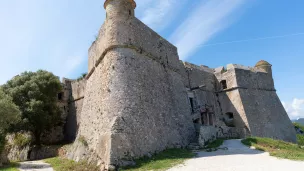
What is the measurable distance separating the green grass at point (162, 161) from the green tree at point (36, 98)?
12.2 metres

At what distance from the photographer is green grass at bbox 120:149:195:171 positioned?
11766 mm

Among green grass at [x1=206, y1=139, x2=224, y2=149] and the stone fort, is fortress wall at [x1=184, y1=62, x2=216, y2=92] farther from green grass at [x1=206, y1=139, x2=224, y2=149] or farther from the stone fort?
green grass at [x1=206, y1=139, x2=224, y2=149]

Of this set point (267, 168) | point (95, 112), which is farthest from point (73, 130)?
point (267, 168)

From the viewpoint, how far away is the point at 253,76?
97.4 ft

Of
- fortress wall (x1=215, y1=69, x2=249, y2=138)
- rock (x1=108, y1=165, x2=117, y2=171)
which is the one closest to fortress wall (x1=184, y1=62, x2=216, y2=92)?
fortress wall (x1=215, y1=69, x2=249, y2=138)

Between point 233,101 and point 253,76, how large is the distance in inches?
181

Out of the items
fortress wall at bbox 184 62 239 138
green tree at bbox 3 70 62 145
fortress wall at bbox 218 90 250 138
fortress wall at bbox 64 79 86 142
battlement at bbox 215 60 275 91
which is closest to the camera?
green tree at bbox 3 70 62 145

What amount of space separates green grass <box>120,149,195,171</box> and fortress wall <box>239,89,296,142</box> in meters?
13.8

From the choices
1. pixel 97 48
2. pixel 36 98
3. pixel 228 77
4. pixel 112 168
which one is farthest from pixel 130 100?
pixel 228 77

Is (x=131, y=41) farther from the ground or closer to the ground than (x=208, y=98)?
farther from the ground

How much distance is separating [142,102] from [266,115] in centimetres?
1827

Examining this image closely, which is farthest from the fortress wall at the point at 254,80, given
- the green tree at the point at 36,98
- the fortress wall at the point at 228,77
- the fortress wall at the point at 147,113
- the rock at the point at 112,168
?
the rock at the point at 112,168

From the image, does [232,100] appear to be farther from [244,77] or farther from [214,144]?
[214,144]

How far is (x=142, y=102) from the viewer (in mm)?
15539
